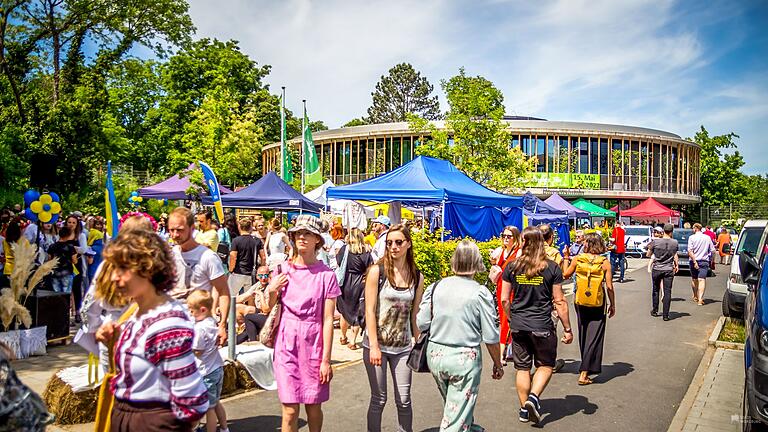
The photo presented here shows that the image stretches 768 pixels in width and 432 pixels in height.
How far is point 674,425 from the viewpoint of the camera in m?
5.59

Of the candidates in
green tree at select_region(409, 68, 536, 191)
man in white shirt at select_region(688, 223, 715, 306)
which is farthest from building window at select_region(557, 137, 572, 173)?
man in white shirt at select_region(688, 223, 715, 306)

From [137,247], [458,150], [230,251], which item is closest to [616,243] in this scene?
[458,150]

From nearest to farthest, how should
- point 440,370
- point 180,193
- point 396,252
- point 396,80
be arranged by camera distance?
1. point 440,370
2. point 396,252
3. point 180,193
4. point 396,80

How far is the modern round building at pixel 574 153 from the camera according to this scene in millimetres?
52594

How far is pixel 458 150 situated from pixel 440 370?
2014cm

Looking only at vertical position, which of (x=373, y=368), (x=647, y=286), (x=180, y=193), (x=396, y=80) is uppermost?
(x=396, y=80)

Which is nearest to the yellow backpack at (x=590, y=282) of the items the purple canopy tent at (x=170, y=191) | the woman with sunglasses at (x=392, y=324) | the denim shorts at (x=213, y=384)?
the woman with sunglasses at (x=392, y=324)

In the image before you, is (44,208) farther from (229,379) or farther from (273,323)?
(273,323)

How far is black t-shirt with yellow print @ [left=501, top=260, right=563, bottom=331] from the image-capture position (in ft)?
18.9

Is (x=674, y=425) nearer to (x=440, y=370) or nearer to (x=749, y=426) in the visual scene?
(x=749, y=426)

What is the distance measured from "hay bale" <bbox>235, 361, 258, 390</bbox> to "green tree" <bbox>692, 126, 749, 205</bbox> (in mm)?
68658

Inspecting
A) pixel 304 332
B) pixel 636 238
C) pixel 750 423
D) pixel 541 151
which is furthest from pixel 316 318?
pixel 541 151

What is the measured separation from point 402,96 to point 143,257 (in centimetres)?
8231

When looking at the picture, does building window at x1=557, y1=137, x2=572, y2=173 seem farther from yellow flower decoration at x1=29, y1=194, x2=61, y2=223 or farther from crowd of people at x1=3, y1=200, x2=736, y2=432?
yellow flower decoration at x1=29, y1=194, x2=61, y2=223
